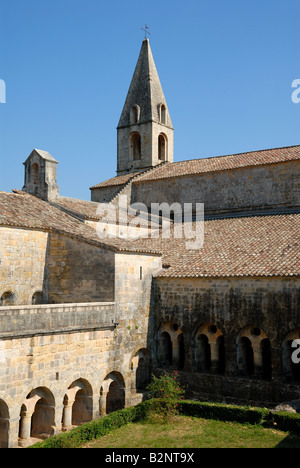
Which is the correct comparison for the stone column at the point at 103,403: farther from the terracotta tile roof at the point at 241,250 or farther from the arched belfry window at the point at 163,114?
the arched belfry window at the point at 163,114

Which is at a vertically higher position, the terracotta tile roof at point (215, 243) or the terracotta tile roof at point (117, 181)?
the terracotta tile roof at point (117, 181)

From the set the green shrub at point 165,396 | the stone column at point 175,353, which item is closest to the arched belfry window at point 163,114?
the stone column at point 175,353

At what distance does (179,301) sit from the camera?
686 inches

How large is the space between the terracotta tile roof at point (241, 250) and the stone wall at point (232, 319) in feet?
1.23

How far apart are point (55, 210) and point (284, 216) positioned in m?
10.7

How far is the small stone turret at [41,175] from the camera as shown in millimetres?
20969

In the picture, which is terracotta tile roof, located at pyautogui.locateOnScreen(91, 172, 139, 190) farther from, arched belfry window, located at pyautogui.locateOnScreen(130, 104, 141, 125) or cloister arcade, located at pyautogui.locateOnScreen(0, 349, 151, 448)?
cloister arcade, located at pyautogui.locateOnScreen(0, 349, 151, 448)

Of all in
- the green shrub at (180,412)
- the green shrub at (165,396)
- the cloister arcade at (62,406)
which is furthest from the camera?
the green shrub at (165,396)

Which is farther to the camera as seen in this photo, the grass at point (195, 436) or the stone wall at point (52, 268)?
the stone wall at point (52, 268)

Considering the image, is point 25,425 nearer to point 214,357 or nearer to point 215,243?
point 214,357

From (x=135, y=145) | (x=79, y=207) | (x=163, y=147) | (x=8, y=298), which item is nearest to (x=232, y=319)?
(x=8, y=298)

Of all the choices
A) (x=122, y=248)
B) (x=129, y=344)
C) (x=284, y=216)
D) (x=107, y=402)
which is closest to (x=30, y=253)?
(x=122, y=248)

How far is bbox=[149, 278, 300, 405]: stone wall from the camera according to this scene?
14.9m
